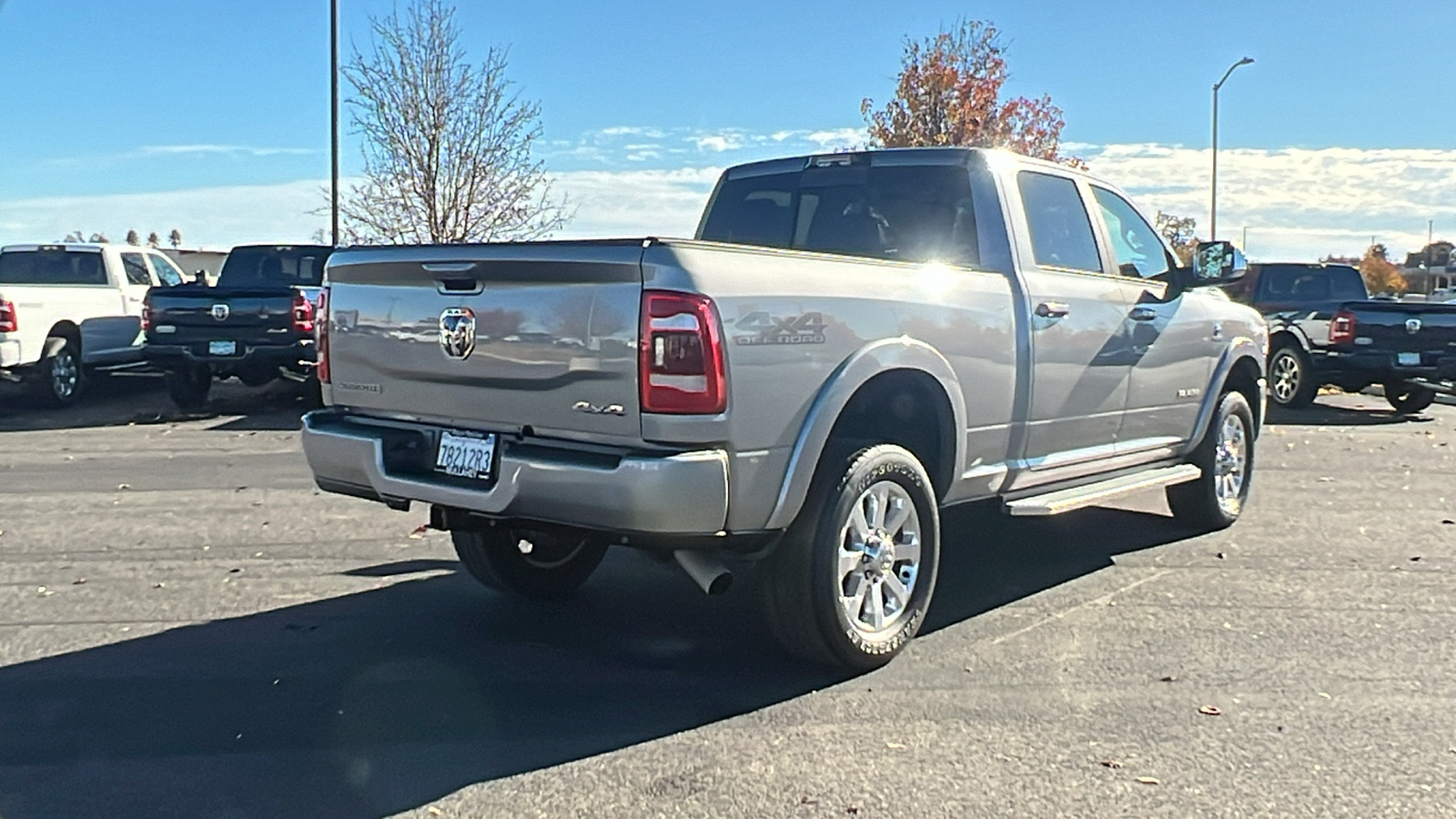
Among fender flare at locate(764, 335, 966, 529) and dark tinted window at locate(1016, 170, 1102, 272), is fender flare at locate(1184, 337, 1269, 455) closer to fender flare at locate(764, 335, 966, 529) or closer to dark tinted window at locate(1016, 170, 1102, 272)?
dark tinted window at locate(1016, 170, 1102, 272)

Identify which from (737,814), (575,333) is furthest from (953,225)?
(737,814)

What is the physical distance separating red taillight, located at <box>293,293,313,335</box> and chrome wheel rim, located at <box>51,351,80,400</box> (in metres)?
2.74

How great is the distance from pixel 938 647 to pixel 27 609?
389 cm

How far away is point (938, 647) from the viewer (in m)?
5.01

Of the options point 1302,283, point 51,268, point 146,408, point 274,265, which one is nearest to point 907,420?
point 274,265

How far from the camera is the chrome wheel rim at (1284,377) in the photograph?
1487 centimetres

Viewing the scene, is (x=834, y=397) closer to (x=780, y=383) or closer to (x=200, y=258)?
(x=780, y=383)

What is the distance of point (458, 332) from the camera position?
446 cm

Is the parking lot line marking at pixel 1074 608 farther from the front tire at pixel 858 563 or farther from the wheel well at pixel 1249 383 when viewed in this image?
the wheel well at pixel 1249 383

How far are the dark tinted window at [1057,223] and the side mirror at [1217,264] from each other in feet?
2.77

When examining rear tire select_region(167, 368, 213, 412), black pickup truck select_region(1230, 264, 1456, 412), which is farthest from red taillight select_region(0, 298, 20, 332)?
black pickup truck select_region(1230, 264, 1456, 412)

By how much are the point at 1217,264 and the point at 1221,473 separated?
140cm

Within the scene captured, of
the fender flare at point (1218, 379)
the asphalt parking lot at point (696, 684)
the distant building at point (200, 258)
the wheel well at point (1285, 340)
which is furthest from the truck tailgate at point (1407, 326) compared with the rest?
the distant building at point (200, 258)

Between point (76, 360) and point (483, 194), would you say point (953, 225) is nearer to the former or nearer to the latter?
point (76, 360)
